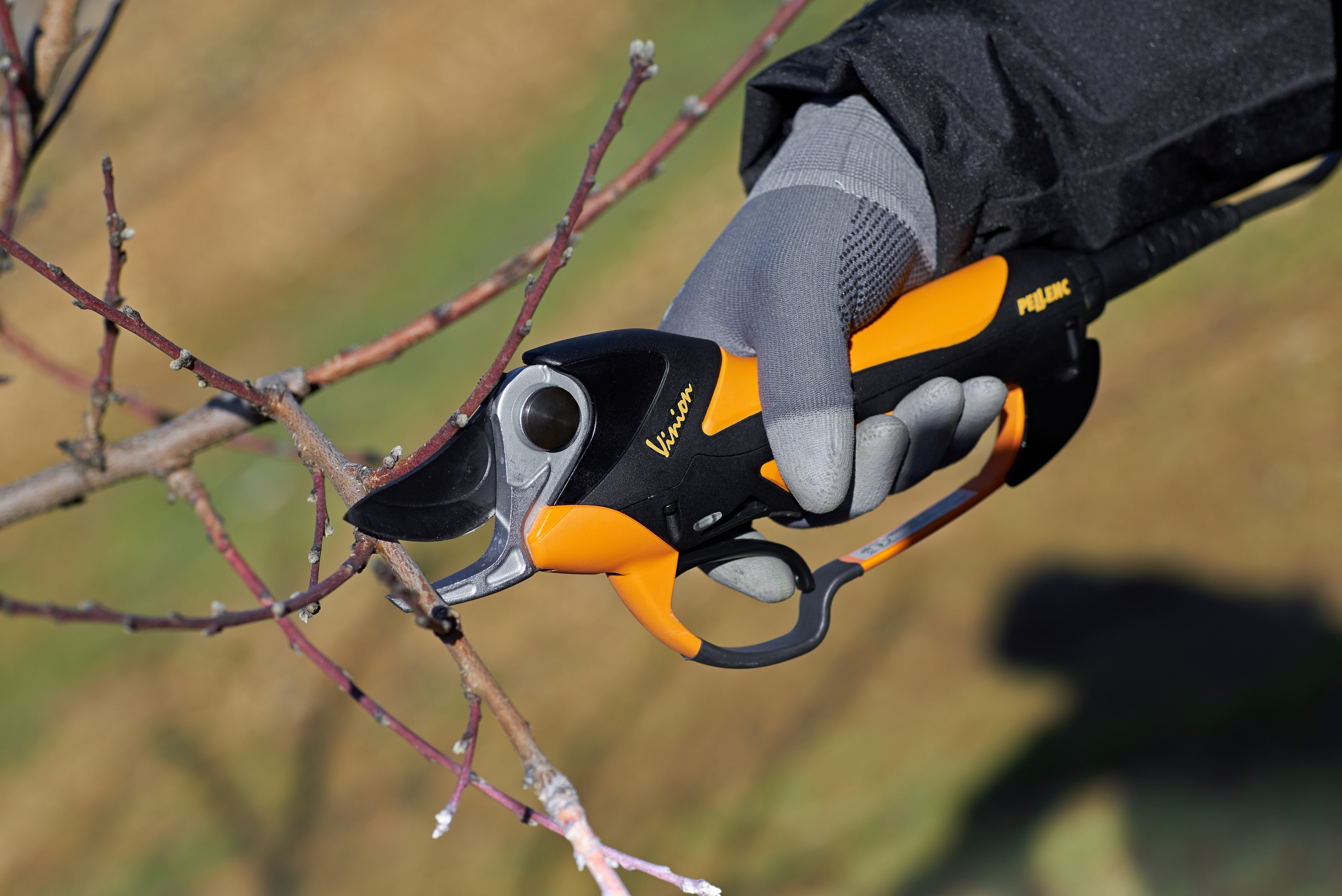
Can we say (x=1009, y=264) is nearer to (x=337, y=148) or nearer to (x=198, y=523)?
(x=198, y=523)

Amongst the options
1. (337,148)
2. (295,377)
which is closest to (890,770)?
(295,377)

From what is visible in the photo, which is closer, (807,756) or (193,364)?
(193,364)

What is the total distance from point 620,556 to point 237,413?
0.68m

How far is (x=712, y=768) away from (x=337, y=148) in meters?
4.75

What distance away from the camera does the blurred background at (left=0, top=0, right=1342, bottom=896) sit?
10.3 ft

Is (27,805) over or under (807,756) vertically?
over

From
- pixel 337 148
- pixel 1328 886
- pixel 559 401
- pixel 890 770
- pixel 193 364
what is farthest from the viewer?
pixel 337 148

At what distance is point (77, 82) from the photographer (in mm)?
1779

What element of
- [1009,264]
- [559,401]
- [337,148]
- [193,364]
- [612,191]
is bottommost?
[1009,264]

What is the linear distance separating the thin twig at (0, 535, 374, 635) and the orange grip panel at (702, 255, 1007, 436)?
0.56 meters

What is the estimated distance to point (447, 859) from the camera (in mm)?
3523

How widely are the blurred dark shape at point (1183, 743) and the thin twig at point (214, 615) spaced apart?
253 centimetres

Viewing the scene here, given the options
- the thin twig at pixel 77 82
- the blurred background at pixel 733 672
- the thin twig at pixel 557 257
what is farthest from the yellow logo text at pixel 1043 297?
the blurred background at pixel 733 672

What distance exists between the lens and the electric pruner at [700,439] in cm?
122
